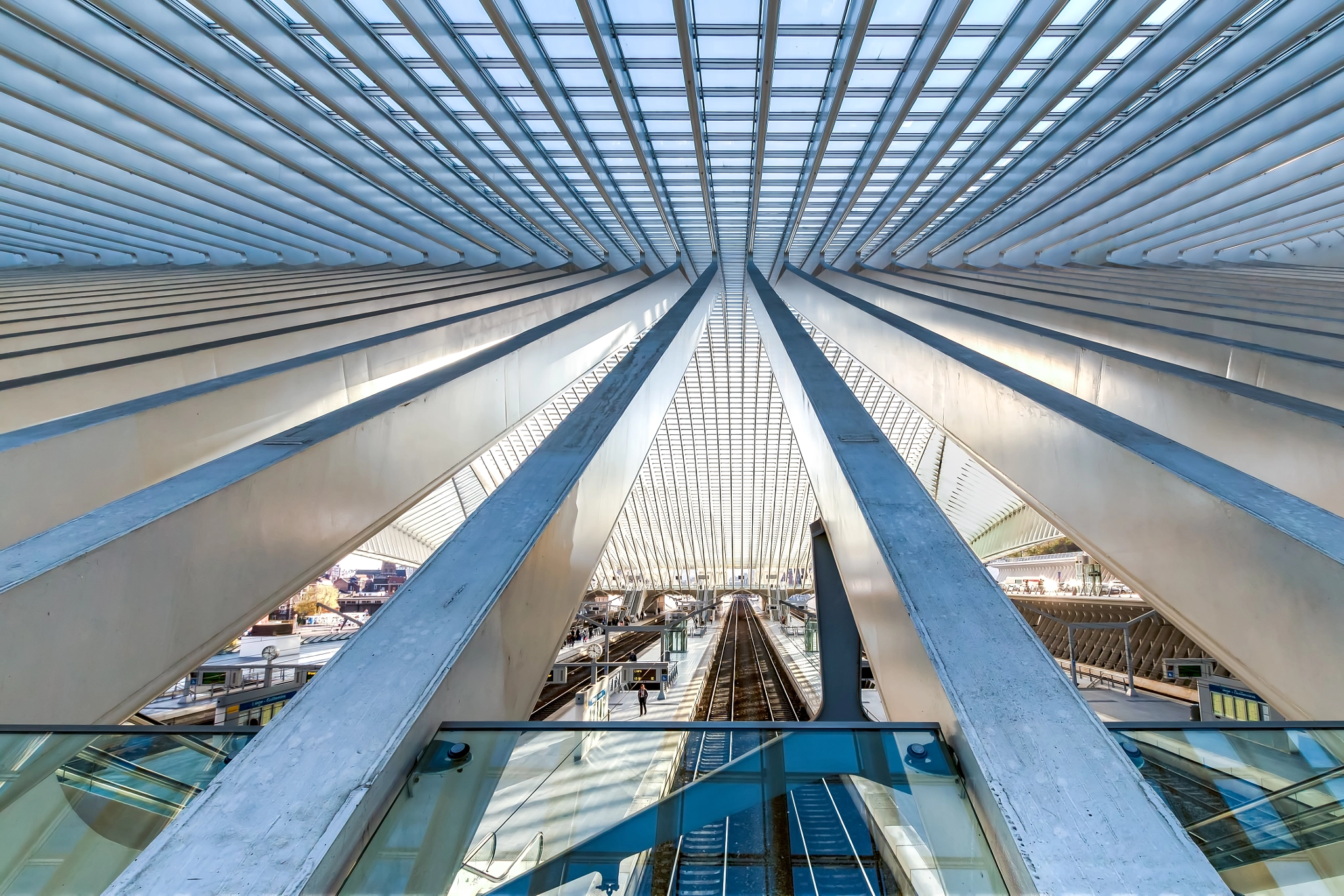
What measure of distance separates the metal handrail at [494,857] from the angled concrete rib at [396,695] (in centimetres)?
28

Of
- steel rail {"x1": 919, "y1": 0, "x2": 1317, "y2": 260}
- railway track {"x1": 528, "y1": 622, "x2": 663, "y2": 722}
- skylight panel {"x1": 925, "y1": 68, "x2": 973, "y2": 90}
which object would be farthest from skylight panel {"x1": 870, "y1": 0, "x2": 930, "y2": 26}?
railway track {"x1": 528, "y1": 622, "x2": 663, "y2": 722}

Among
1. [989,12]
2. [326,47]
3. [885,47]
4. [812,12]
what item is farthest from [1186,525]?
[326,47]

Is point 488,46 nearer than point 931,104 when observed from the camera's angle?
Yes

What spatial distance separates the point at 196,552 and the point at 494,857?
100 inches

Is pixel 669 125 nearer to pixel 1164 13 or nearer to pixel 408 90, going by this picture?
pixel 408 90

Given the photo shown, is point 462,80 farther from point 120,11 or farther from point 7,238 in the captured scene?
point 7,238

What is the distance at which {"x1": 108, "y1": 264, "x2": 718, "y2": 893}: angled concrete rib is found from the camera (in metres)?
1.55

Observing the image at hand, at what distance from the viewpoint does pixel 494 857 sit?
1.60 metres

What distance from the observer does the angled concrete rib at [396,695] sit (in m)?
1.55

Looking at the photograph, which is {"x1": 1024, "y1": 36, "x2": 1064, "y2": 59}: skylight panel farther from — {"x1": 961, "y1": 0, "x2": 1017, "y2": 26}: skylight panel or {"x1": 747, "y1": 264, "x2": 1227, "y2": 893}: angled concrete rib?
{"x1": 747, "y1": 264, "x2": 1227, "y2": 893}: angled concrete rib

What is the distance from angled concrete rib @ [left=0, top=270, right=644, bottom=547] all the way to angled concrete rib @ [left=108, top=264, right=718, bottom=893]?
8.17 feet

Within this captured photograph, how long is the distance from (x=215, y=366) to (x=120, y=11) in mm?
3125

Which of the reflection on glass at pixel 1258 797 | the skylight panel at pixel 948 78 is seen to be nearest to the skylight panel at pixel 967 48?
the skylight panel at pixel 948 78

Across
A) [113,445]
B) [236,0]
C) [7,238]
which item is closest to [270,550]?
[113,445]
